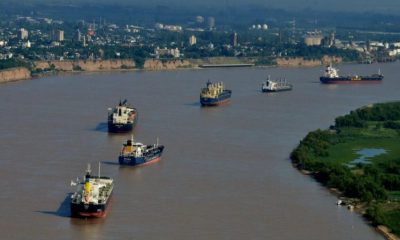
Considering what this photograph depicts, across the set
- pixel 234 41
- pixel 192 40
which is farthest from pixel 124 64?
pixel 192 40

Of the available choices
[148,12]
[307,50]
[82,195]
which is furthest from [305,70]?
[148,12]

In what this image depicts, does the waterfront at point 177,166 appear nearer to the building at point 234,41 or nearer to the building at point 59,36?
the building at point 59,36

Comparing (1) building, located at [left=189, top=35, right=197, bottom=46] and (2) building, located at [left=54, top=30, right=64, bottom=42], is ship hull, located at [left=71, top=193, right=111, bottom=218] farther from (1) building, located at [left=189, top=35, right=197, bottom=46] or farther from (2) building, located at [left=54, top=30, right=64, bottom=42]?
(1) building, located at [left=189, top=35, right=197, bottom=46]

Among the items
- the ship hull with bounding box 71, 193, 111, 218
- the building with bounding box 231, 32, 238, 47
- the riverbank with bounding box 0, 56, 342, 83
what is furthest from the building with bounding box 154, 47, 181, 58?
the ship hull with bounding box 71, 193, 111, 218

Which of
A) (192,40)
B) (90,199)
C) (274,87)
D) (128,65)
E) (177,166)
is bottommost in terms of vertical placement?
(128,65)

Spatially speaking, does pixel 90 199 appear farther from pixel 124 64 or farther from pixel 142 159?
pixel 124 64

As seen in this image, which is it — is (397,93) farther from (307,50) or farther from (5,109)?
(307,50)
